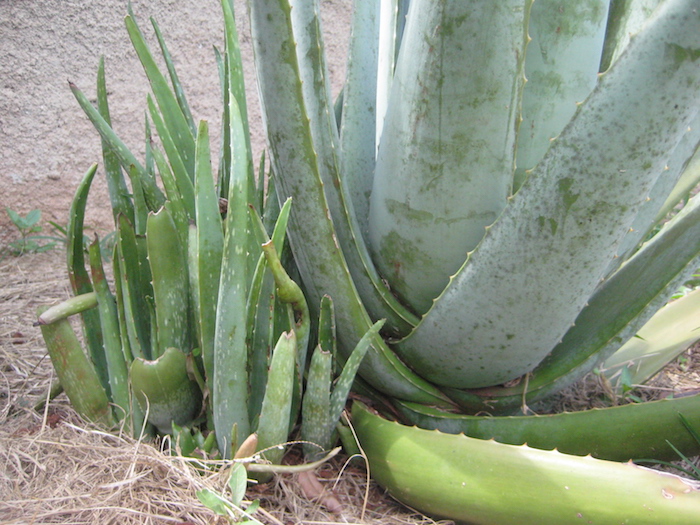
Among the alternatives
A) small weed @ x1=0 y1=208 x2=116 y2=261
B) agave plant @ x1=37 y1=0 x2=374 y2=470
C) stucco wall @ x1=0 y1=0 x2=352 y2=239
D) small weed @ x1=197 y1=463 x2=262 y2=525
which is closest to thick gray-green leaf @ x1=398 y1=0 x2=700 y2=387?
agave plant @ x1=37 y1=0 x2=374 y2=470

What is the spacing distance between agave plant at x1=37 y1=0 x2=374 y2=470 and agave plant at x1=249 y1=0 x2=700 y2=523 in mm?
79

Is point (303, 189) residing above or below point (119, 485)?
above

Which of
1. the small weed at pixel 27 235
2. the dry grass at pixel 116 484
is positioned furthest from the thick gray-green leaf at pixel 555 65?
the small weed at pixel 27 235

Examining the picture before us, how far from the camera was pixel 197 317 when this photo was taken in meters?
0.82

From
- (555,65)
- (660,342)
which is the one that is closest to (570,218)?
(555,65)

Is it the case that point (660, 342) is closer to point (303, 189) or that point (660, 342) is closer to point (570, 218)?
point (570, 218)

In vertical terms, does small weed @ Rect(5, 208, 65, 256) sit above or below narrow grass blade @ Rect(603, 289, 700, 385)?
below

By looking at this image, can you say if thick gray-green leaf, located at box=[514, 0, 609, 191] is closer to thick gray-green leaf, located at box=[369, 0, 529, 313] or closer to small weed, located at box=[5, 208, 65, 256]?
thick gray-green leaf, located at box=[369, 0, 529, 313]

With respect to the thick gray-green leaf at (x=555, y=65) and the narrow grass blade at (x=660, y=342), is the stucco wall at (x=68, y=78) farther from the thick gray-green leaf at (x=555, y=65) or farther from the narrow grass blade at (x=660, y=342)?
the narrow grass blade at (x=660, y=342)

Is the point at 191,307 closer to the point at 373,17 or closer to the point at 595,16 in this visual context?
the point at 373,17

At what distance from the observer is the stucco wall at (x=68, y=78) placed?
1789mm

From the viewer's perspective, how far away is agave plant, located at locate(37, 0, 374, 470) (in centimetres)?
69

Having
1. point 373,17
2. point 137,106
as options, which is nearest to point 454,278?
point 373,17

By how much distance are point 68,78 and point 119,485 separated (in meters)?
1.54
